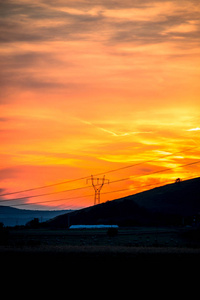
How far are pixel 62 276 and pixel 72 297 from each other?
999 cm

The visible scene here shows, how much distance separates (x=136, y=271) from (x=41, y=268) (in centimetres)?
1073

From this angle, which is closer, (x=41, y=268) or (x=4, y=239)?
(x=41, y=268)

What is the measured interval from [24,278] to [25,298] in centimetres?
928

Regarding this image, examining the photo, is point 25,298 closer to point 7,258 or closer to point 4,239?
point 7,258

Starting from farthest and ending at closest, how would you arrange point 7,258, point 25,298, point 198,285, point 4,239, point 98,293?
point 4,239 < point 7,258 < point 198,285 < point 98,293 < point 25,298

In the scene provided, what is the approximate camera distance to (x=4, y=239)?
10000cm

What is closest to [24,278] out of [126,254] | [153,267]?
[153,267]

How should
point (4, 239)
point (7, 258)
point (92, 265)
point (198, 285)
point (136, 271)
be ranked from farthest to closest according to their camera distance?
point (4, 239) → point (7, 258) → point (92, 265) → point (136, 271) → point (198, 285)

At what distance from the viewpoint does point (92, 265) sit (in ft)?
168

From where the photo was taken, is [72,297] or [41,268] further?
[41,268]

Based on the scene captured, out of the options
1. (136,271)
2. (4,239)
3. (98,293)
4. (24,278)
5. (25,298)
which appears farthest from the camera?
(4,239)

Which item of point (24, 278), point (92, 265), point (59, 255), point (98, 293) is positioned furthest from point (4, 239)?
point (98, 293)

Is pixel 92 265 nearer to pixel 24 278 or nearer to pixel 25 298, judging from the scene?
pixel 24 278

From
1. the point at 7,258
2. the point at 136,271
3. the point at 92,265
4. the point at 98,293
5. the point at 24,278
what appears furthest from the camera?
Answer: the point at 7,258
